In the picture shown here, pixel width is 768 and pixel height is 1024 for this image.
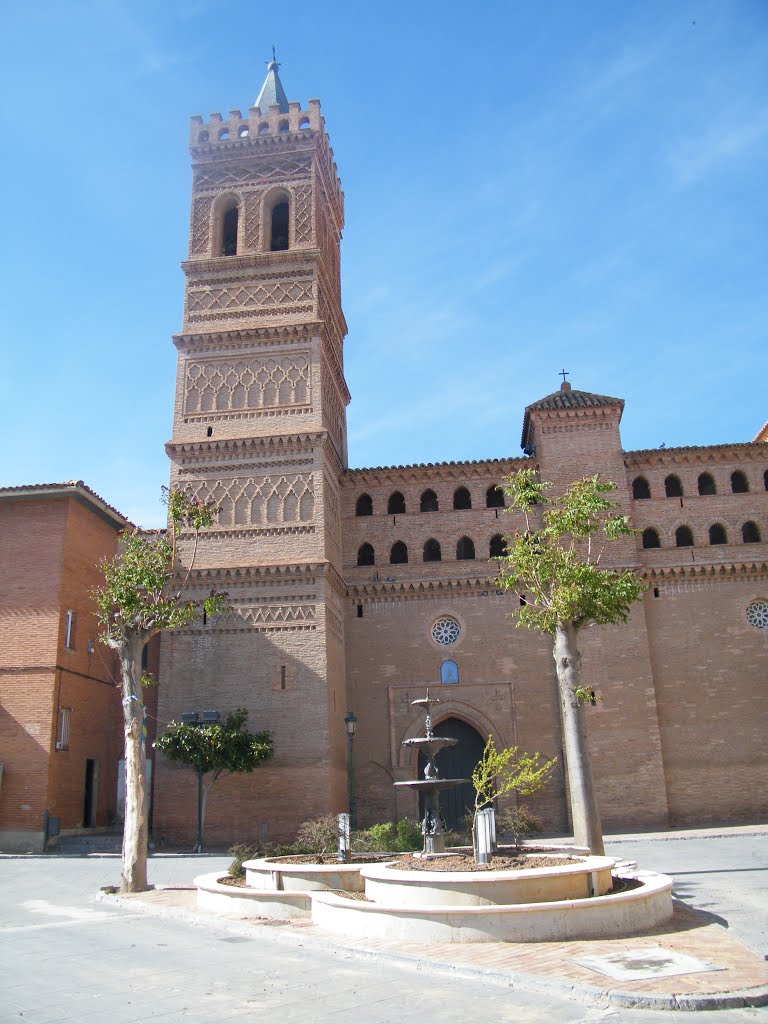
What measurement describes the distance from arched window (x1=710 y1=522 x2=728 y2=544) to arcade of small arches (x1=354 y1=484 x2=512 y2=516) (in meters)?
6.31

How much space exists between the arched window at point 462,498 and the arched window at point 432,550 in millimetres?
1361

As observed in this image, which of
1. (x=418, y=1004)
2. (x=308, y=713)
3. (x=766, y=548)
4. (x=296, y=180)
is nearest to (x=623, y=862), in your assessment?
(x=418, y=1004)

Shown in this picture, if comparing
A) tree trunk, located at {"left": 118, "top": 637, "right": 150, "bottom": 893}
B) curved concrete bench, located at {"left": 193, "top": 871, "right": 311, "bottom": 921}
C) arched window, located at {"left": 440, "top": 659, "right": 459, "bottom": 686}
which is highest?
arched window, located at {"left": 440, "top": 659, "right": 459, "bottom": 686}

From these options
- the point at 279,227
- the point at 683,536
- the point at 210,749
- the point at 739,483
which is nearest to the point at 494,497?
the point at 683,536

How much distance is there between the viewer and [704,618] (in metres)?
26.2

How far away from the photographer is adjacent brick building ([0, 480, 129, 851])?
71.6 feet

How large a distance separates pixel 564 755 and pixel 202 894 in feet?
48.7

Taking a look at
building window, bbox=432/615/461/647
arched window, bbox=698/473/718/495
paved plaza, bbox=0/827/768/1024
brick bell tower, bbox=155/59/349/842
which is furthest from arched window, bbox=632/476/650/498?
paved plaza, bbox=0/827/768/1024

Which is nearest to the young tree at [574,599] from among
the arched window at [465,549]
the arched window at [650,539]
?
the arched window at [465,549]

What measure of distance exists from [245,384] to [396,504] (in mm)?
5907

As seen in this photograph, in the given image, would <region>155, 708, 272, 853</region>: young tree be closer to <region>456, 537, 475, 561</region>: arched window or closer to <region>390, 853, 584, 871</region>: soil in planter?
<region>456, 537, 475, 561</region>: arched window

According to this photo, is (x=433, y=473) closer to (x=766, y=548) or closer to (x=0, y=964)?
(x=766, y=548)

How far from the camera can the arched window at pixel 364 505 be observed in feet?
92.1

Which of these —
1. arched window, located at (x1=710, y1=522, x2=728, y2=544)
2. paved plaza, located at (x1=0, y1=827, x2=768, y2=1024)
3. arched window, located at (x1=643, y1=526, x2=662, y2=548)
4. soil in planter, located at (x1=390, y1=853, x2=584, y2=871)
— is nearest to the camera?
paved plaza, located at (x1=0, y1=827, x2=768, y2=1024)
